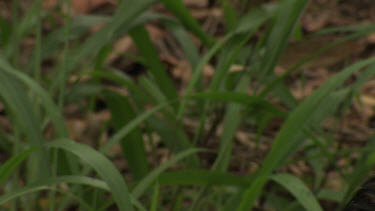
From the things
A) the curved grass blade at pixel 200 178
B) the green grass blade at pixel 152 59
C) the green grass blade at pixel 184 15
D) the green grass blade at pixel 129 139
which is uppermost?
the green grass blade at pixel 184 15

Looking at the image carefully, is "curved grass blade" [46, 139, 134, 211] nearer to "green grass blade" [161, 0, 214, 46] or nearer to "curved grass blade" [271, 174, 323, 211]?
"curved grass blade" [271, 174, 323, 211]

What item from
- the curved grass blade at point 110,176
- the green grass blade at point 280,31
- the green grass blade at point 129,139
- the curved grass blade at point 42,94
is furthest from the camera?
the green grass blade at point 129,139

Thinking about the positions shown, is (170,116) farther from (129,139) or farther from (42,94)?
(42,94)

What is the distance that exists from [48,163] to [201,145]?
1.22 ft

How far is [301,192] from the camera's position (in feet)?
3.43

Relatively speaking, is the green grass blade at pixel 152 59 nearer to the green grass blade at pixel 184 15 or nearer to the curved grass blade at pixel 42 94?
the green grass blade at pixel 184 15

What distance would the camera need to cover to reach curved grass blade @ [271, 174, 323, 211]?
102cm

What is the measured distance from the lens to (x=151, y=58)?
56.7 inches

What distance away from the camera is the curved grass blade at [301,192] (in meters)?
1.02

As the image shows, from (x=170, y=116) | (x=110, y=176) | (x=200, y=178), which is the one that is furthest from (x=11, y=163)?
(x=170, y=116)

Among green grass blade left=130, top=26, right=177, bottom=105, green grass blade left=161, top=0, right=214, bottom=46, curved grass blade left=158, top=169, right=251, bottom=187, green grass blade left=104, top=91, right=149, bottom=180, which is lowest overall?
green grass blade left=104, top=91, right=149, bottom=180

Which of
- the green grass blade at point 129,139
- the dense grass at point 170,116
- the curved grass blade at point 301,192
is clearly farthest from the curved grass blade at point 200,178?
the green grass blade at point 129,139

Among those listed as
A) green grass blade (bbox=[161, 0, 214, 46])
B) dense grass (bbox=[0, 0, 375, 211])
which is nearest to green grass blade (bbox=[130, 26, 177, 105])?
dense grass (bbox=[0, 0, 375, 211])

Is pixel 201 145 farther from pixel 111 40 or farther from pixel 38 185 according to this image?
pixel 38 185
